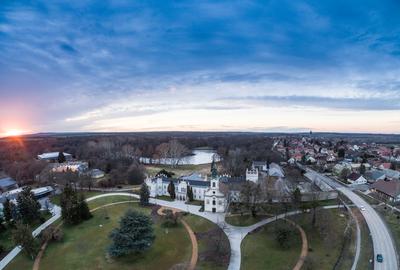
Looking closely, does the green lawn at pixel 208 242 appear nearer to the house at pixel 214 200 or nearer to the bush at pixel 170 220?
the bush at pixel 170 220

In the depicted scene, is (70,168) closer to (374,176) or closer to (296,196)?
(296,196)

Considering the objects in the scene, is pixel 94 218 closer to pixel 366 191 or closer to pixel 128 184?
pixel 128 184

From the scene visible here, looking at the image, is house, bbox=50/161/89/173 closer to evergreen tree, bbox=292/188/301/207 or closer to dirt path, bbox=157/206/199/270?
dirt path, bbox=157/206/199/270

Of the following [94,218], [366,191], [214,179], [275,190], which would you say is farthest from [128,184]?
[366,191]

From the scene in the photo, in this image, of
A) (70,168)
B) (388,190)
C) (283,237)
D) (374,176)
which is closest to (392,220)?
(388,190)

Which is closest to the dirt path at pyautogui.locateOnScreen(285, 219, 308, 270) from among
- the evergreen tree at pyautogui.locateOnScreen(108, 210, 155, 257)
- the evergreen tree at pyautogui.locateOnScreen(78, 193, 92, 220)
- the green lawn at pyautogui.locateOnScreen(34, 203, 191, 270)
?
the green lawn at pyautogui.locateOnScreen(34, 203, 191, 270)

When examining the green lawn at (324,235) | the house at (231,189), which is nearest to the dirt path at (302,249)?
the green lawn at (324,235)
